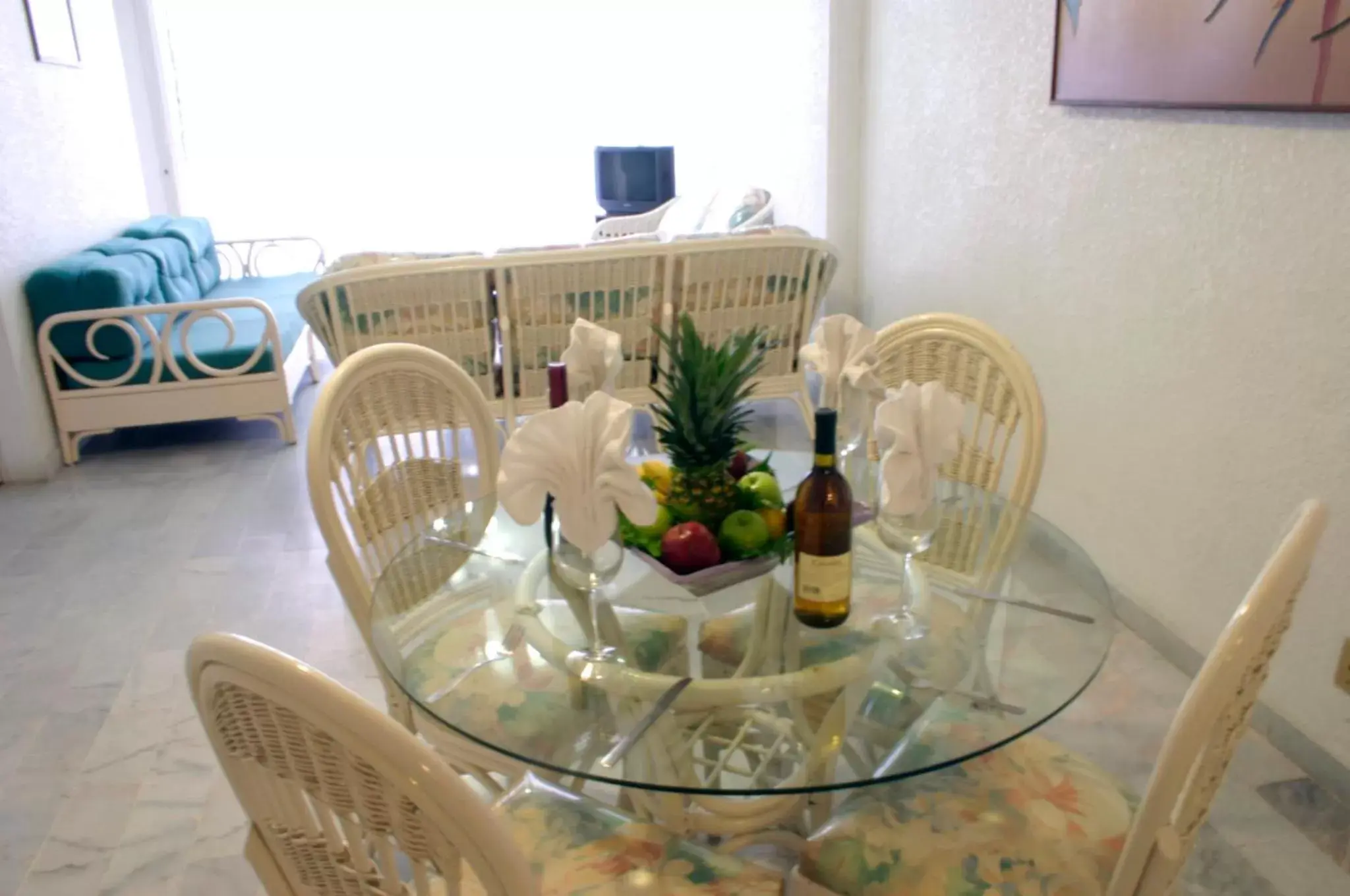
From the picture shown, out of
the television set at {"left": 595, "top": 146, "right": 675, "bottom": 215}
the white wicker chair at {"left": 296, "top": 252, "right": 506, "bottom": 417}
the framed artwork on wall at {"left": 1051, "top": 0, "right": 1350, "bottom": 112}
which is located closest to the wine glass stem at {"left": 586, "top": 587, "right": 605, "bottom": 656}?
the framed artwork on wall at {"left": 1051, "top": 0, "right": 1350, "bottom": 112}

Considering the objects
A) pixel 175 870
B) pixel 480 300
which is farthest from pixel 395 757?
pixel 480 300

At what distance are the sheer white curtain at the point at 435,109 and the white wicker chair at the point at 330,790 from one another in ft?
16.9

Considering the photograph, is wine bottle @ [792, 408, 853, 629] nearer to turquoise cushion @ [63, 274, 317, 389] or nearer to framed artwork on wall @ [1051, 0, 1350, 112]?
framed artwork on wall @ [1051, 0, 1350, 112]

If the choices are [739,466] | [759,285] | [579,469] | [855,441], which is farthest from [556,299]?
[579,469]

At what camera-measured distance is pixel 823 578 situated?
1.23m

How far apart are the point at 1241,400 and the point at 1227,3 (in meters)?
0.81

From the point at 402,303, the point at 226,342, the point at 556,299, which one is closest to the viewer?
the point at 402,303

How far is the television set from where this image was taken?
5.92 meters

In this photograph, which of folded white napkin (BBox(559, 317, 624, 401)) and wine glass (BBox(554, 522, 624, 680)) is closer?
wine glass (BBox(554, 522, 624, 680))

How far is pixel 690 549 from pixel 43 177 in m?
4.17

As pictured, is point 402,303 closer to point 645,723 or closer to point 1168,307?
point 1168,307

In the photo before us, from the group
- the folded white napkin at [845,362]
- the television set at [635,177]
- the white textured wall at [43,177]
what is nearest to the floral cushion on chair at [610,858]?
the folded white napkin at [845,362]

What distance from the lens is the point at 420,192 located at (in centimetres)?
640

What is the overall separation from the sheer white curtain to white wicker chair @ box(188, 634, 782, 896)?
514cm
